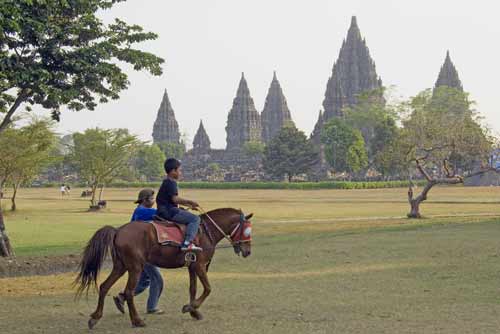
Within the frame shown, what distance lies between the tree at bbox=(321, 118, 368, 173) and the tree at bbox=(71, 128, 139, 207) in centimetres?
5390

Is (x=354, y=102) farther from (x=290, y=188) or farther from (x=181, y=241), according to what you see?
(x=181, y=241)

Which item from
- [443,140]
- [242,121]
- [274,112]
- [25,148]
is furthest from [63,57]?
[274,112]

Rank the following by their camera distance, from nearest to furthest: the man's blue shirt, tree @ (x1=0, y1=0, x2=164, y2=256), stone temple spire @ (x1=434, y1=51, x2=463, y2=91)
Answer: the man's blue shirt
tree @ (x1=0, y1=0, x2=164, y2=256)
stone temple spire @ (x1=434, y1=51, x2=463, y2=91)

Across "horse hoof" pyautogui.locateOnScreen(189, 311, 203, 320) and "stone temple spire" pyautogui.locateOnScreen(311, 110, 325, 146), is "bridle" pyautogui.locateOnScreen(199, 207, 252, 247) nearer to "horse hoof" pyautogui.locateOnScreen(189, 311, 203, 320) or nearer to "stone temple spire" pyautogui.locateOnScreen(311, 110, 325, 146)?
"horse hoof" pyautogui.locateOnScreen(189, 311, 203, 320)

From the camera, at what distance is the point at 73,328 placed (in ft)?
27.3

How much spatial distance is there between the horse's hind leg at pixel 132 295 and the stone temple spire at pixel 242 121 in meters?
141

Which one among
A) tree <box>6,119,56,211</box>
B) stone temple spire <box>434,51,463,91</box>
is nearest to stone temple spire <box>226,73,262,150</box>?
stone temple spire <box>434,51,463,91</box>

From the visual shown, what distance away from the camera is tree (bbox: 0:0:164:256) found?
551 inches

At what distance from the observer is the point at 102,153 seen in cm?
4622

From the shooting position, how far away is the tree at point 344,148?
9644 cm

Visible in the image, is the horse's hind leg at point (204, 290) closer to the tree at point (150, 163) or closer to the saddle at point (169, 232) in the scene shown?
the saddle at point (169, 232)

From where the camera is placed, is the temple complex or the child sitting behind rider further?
the temple complex

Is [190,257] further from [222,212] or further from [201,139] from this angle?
[201,139]

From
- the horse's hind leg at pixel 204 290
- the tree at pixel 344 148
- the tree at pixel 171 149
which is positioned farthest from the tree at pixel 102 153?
the tree at pixel 171 149
